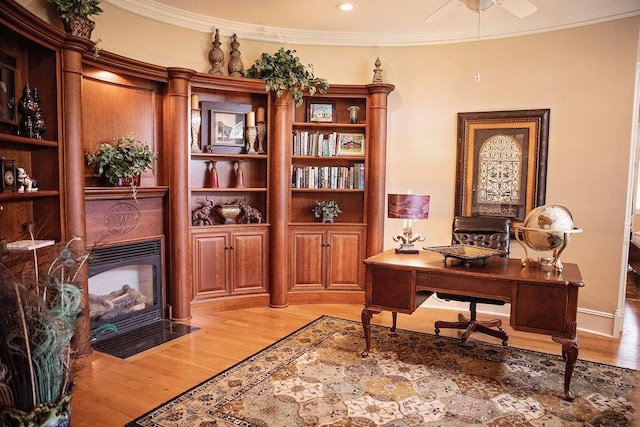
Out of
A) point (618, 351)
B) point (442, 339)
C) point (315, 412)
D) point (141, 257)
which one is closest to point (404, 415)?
point (315, 412)

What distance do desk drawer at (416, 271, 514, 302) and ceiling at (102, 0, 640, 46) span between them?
2.19 meters

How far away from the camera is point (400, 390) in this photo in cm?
293

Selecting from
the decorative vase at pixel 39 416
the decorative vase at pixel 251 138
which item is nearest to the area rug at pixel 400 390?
the decorative vase at pixel 39 416

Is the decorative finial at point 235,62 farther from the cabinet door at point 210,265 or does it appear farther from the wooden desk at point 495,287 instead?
the wooden desk at point 495,287

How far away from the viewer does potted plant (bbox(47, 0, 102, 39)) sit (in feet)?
10.6

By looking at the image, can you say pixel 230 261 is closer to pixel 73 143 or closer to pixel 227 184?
pixel 227 184

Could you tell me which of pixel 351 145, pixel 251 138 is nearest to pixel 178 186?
pixel 251 138

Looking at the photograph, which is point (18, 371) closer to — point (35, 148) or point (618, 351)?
point (35, 148)

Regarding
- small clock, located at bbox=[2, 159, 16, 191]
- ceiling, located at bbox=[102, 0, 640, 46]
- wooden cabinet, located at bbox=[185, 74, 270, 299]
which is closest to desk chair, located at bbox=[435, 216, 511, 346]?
ceiling, located at bbox=[102, 0, 640, 46]

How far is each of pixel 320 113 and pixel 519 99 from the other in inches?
80.1

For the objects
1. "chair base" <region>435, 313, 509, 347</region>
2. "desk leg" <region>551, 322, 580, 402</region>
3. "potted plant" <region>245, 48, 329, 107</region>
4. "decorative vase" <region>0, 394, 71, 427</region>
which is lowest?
"chair base" <region>435, 313, 509, 347</region>

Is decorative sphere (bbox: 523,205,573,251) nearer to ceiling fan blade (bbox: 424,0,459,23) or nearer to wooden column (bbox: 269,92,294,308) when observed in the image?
ceiling fan blade (bbox: 424,0,459,23)

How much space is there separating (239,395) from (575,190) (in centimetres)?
352

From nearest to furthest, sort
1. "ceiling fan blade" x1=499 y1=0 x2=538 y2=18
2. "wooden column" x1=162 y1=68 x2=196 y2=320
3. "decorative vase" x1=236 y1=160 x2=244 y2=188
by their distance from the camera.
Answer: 1. "ceiling fan blade" x1=499 y1=0 x2=538 y2=18
2. "wooden column" x1=162 y1=68 x2=196 y2=320
3. "decorative vase" x1=236 y1=160 x2=244 y2=188
